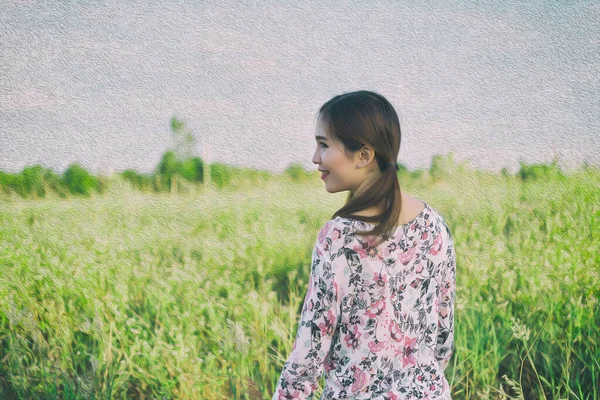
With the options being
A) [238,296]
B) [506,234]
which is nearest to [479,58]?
[506,234]

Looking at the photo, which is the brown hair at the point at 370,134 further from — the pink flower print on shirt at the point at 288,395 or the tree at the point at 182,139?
the tree at the point at 182,139

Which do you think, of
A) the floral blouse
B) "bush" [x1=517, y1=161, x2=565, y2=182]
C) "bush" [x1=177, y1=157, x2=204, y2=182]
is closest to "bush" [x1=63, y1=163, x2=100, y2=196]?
"bush" [x1=177, y1=157, x2=204, y2=182]

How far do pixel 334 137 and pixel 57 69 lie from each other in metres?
1.71

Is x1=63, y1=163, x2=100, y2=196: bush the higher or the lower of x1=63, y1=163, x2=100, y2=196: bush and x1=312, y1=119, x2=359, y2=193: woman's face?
the lower

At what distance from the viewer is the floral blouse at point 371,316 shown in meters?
1.45

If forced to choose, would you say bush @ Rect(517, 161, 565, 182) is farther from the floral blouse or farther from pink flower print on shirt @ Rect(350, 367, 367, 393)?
pink flower print on shirt @ Rect(350, 367, 367, 393)

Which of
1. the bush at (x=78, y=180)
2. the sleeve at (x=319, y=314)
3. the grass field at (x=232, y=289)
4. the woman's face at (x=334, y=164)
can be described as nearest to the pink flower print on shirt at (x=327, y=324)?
the sleeve at (x=319, y=314)

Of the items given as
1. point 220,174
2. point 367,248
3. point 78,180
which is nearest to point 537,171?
point 220,174

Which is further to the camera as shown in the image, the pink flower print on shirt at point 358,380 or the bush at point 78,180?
the bush at point 78,180

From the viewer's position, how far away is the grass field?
2.59 meters

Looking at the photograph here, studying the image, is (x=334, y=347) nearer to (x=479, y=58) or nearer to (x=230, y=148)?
(x=230, y=148)

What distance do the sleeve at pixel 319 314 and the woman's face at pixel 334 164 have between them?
0.16 meters

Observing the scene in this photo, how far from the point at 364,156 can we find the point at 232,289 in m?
1.40

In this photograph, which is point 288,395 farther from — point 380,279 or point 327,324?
point 380,279
